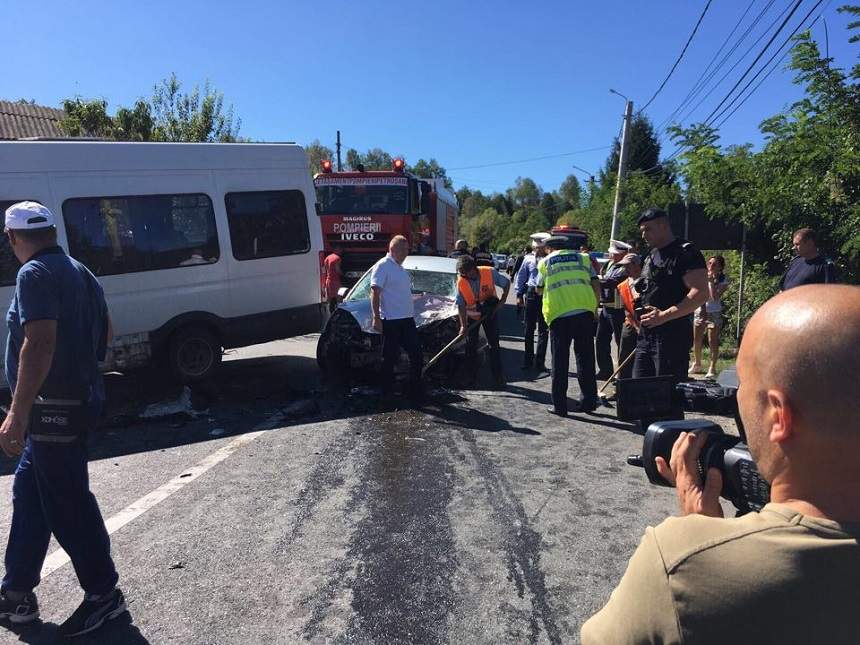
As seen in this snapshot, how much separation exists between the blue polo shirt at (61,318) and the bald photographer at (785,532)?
2.63 meters

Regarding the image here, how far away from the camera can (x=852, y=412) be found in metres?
0.98

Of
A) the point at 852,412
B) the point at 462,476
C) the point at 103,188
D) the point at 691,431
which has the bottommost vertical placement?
the point at 462,476

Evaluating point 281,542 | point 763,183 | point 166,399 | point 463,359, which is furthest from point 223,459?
point 763,183

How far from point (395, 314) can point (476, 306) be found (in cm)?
137

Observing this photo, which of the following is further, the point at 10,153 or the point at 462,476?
the point at 10,153

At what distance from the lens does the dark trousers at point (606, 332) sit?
25.8 feet

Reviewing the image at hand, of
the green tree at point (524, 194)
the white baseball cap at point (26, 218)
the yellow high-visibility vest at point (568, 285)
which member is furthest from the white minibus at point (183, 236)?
the green tree at point (524, 194)

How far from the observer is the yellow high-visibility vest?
6.34 metres

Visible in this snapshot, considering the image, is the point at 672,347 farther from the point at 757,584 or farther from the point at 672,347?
the point at 757,584

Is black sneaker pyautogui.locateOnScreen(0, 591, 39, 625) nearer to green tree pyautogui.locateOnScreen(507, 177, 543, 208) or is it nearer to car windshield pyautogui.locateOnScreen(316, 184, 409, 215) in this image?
car windshield pyautogui.locateOnScreen(316, 184, 409, 215)

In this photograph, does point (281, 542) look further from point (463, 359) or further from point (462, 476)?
point (463, 359)

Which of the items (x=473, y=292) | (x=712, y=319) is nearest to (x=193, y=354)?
(x=473, y=292)

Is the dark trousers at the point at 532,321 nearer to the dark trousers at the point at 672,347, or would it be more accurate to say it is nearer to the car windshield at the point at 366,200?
the dark trousers at the point at 672,347

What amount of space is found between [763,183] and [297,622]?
350 inches
